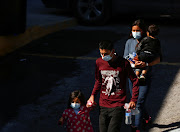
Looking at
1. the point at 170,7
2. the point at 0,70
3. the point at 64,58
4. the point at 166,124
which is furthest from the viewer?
the point at 170,7

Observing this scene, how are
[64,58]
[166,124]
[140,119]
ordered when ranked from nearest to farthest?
[140,119], [166,124], [64,58]

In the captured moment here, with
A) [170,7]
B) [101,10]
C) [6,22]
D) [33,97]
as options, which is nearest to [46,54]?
[6,22]

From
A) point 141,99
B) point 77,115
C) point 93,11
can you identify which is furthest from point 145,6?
point 77,115

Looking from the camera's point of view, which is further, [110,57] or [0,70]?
[0,70]

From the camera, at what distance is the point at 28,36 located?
10.1m

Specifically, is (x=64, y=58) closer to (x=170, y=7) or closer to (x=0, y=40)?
(x=0, y=40)

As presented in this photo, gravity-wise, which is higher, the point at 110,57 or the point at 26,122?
the point at 110,57

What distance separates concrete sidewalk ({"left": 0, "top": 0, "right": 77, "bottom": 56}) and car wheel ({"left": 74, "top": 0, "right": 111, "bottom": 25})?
367mm

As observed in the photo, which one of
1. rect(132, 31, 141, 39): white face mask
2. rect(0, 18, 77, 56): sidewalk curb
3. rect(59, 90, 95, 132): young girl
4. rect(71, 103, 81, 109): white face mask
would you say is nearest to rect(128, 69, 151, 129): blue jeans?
rect(132, 31, 141, 39): white face mask

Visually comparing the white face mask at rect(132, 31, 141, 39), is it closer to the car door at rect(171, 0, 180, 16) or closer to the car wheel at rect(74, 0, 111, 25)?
the car door at rect(171, 0, 180, 16)

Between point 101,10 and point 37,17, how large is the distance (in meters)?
1.94

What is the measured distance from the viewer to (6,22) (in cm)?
879

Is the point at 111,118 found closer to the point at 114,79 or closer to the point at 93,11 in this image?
the point at 114,79

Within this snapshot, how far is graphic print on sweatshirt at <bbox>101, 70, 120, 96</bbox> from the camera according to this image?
430 centimetres
